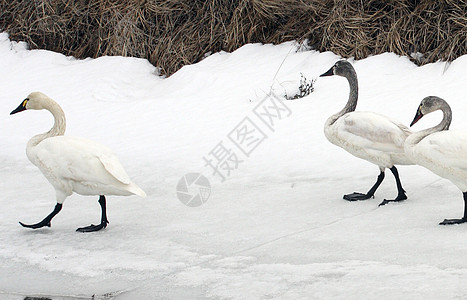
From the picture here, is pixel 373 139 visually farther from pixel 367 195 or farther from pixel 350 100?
pixel 350 100

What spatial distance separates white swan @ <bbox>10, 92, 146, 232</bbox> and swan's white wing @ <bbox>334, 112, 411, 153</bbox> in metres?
1.86

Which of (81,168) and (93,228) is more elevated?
(81,168)

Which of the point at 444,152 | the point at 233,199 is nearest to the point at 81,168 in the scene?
the point at 233,199

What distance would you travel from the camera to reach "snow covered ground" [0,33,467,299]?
4805mm

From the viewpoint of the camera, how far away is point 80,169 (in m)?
5.97

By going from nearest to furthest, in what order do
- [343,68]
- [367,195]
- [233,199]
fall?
[367,195] < [233,199] < [343,68]

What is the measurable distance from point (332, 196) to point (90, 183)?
7.03ft

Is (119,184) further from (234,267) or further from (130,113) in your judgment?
(130,113)

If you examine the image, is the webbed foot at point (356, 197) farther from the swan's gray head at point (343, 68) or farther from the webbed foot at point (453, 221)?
the swan's gray head at point (343, 68)

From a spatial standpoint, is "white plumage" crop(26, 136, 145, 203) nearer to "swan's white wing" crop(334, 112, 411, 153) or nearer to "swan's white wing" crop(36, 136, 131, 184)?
"swan's white wing" crop(36, 136, 131, 184)

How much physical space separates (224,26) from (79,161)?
7.14m

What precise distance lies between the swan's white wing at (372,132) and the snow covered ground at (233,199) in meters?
0.50

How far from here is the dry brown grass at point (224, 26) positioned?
35.9 ft

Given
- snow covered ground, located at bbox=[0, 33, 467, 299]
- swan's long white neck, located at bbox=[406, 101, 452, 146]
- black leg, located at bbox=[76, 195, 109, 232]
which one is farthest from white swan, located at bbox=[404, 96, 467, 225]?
black leg, located at bbox=[76, 195, 109, 232]
